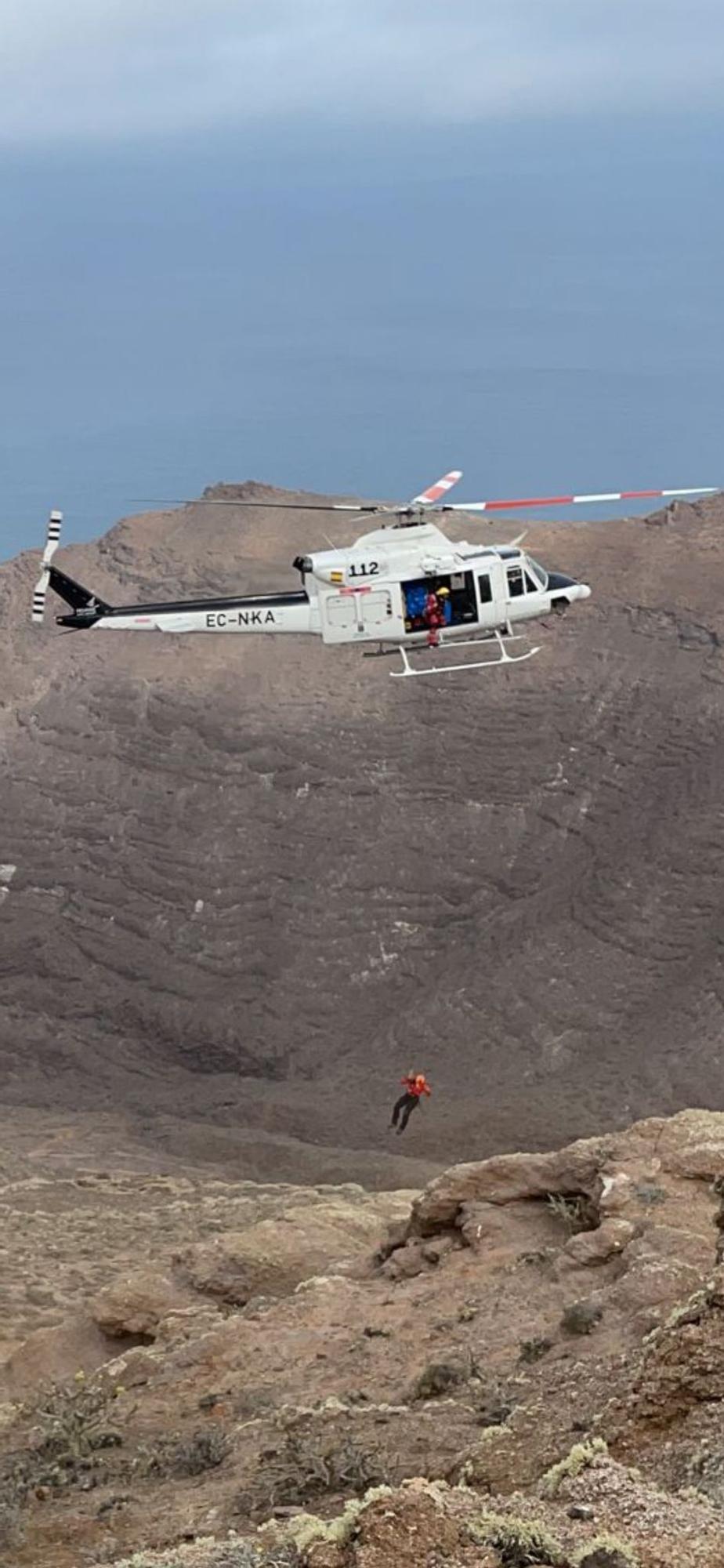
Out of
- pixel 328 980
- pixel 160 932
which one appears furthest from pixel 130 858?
pixel 328 980

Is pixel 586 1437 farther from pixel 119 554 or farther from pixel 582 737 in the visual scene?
pixel 119 554

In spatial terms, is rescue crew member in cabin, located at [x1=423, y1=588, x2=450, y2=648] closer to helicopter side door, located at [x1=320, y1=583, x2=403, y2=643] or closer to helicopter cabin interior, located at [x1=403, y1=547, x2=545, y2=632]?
helicopter cabin interior, located at [x1=403, y1=547, x2=545, y2=632]

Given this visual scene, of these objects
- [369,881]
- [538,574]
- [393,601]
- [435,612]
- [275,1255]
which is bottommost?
[275,1255]

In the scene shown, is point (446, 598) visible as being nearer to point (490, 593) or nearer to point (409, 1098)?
point (490, 593)

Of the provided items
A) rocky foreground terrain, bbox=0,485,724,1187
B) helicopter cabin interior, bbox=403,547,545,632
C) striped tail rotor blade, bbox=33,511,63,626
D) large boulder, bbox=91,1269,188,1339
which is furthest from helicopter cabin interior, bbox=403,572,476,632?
large boulder, bbox=91,1269,188,1339

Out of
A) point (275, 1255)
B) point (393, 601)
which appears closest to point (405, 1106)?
point (393, 601)
